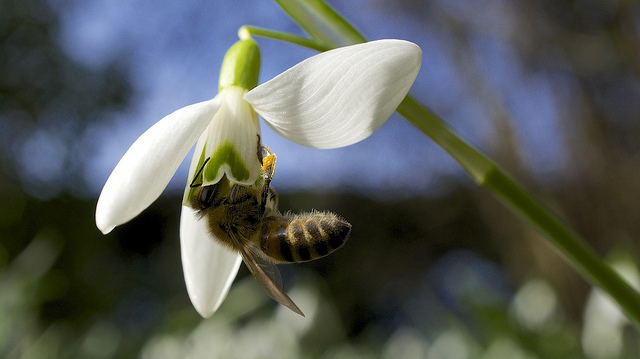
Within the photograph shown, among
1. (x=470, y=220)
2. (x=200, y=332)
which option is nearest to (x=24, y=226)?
(x=200, y=332)

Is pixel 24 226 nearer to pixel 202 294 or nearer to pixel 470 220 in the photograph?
pixel 470 220

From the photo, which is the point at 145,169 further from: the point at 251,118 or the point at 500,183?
the point at 500,183

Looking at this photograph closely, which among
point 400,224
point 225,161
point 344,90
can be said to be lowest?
point 400,224

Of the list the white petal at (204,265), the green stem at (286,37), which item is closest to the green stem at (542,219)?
the green stem at (286,37)

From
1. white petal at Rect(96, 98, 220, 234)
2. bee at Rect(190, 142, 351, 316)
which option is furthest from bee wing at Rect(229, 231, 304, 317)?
white petal at Rect(96, 98, 220, 234)

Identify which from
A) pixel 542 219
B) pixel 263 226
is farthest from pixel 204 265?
pixel 542 219

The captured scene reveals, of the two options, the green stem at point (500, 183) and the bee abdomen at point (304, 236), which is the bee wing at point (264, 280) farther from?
the green stem at point (500, 183)
